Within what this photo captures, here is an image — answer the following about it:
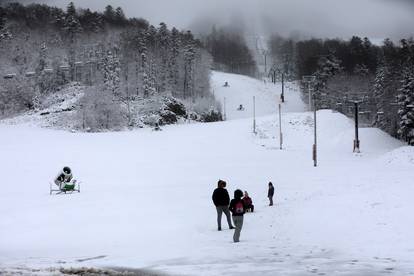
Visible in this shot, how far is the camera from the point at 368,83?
125m

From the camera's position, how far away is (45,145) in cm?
6625

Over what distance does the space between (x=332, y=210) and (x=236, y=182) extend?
61.1 feet

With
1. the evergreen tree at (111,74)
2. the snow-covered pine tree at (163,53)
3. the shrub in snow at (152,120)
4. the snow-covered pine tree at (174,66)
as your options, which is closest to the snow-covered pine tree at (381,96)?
the shrub in snow at (152,120)

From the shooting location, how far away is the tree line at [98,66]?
105250 millimetres

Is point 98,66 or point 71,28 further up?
point 71,28

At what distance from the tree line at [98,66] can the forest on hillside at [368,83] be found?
29496mm

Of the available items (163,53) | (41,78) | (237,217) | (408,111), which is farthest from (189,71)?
(237,217)

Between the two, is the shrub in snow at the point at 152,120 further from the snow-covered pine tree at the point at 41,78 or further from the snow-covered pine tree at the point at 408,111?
the snow-covered pine tree at the point at 408,111

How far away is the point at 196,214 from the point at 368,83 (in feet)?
361

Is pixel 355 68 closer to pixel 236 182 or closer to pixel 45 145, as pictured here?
pixel 45 145

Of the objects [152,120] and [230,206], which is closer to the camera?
[230,206]

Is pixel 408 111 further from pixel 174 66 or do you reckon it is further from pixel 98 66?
pixel 98 66

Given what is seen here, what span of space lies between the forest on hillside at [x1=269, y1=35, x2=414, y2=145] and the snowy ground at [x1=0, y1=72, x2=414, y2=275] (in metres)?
14.3

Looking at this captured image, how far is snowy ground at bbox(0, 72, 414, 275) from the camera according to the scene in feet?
43.7
